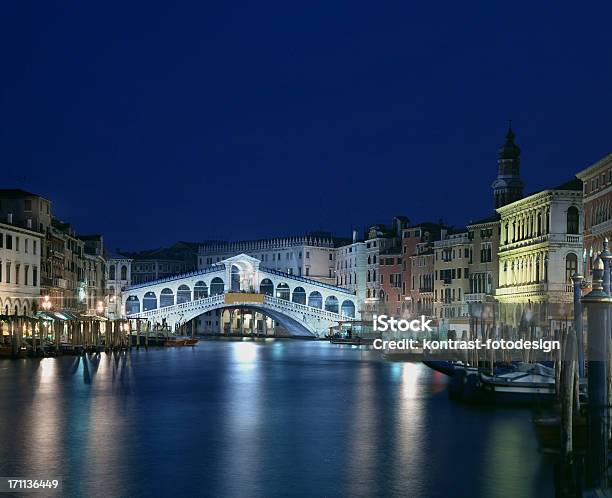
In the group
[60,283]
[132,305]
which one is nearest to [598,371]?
[60,283]

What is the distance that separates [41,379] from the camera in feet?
91.5

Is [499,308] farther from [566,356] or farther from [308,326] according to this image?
[566,356]

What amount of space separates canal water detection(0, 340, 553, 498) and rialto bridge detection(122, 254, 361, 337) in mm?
43222

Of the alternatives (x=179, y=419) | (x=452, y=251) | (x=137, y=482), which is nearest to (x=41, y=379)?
(x=179, y=419)

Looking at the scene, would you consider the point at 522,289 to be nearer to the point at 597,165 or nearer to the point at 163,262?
the point at 597,165

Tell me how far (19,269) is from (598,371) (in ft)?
132

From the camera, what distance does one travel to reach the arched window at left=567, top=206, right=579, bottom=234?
148 feet

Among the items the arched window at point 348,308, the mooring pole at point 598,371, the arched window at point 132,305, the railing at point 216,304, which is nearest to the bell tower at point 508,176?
the railing at point 216,304

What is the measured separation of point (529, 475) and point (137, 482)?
4.23 m

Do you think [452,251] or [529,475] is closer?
[529,475]

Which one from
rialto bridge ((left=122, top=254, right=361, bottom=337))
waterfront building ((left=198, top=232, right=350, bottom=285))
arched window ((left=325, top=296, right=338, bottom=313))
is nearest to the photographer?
rialto bridge ((left=122, top=254, right=361, bottom=337))

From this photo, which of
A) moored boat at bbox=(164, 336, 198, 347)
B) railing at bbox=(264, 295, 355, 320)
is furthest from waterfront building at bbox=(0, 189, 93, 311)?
railing at bbox=(264, 295, 355, 320)

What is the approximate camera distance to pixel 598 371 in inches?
412

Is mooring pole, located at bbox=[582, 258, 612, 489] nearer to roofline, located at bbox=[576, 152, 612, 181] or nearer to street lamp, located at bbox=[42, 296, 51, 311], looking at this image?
roofline, located at bbox=[576, 152, 612, 181]
